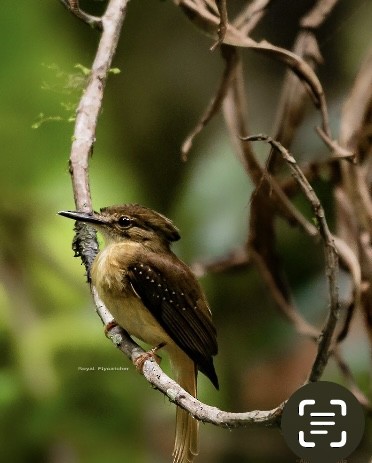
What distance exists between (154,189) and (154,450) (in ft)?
2.04

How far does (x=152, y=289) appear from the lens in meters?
1.73

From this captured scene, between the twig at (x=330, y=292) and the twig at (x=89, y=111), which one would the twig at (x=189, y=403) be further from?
the twig at (x=89, y=111)

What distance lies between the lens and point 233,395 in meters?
2.04

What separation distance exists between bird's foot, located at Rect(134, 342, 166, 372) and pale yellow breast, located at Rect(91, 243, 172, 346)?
0.06ft

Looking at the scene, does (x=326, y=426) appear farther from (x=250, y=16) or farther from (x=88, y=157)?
(x=250, y=16)

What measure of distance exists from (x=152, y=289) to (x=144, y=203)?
1.14 ft

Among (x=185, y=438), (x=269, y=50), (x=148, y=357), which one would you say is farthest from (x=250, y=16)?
(x=185, y=438)

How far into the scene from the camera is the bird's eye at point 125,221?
175 centimetres

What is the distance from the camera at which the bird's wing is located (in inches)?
67.8

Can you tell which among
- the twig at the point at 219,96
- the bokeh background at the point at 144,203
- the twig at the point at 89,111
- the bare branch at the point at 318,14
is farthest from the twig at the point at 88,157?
the bare branch at the point at 318,14

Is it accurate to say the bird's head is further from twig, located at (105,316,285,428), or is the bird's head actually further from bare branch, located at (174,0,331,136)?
bare branch, located at (174,0,331,136)

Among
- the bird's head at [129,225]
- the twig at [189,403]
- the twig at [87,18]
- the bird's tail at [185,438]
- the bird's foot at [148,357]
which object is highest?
the twig at [87,18]

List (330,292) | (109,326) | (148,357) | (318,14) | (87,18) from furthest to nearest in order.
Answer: (318,14)
(87,18)
(109,326)
(148,357)
(330,292)

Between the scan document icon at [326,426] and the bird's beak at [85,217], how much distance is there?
528mm
